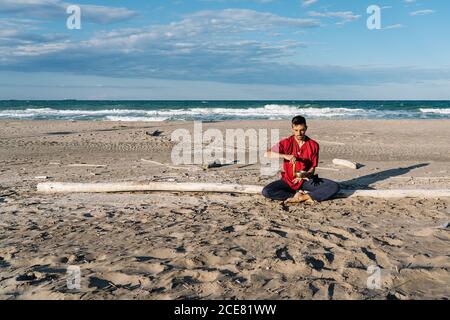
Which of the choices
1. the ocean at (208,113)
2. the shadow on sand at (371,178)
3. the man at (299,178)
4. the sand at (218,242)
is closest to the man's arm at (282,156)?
the man at (299,178)

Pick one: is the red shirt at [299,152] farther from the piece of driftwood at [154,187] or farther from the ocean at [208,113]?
the ocean at [208,113]

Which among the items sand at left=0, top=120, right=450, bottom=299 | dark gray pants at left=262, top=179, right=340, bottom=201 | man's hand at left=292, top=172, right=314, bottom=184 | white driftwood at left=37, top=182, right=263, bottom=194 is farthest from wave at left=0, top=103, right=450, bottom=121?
man's hand at left=292, top=172, right=314, bottom=184

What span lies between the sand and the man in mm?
177

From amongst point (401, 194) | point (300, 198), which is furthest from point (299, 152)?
point (401, 194)

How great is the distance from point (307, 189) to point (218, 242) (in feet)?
7.68

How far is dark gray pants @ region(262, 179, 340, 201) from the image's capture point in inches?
259

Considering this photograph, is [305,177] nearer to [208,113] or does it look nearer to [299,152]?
[299,152]

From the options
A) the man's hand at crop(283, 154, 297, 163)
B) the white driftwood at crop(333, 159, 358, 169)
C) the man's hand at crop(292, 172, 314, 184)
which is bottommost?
the white driftwood at crop(333, 159, 358, 169)

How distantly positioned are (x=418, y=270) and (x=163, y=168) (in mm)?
6642

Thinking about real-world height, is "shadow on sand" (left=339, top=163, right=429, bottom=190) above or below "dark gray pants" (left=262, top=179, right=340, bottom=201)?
below

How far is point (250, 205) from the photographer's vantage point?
6.51 m

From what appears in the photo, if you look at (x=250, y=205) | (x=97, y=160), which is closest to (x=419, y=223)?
(x=250, y=205)

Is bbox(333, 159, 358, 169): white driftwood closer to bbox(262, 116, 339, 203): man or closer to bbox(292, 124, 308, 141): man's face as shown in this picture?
bbox(262, 116, 339, 203): man
